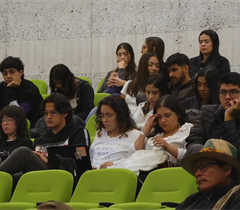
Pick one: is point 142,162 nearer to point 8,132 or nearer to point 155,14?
point 8,132

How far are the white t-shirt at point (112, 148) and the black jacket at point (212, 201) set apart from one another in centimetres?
156

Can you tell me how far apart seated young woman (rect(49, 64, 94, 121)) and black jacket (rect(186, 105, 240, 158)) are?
2.14 metres

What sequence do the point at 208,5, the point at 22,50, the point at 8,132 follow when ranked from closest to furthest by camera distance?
the point at 8,132 < the point at 208,5 < the point at 22,50

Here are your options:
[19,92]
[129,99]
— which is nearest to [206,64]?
[129,99]

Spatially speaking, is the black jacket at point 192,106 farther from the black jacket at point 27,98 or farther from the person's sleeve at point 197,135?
the black jacket at point 27,98

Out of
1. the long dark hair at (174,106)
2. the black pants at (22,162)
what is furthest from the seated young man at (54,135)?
the long dark hair at (174,106)

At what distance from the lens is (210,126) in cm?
461

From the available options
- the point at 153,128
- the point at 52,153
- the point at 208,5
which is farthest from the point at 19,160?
the point at 208,5

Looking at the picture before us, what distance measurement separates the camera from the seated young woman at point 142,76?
6224mm

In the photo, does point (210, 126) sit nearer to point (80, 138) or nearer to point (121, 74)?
point (80, 138)

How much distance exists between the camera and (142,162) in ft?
15.7

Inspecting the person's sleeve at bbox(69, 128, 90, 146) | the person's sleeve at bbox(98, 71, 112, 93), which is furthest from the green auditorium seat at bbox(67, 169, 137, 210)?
the person's sleeve at bbox(98, 71, 112, 93)

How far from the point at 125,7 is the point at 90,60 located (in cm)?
73

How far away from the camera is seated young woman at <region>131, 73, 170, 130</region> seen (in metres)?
5.59
